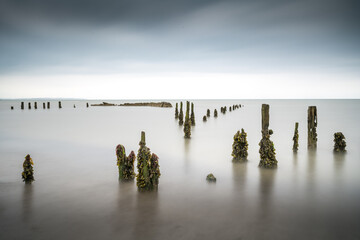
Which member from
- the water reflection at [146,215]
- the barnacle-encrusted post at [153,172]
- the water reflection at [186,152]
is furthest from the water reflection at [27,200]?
the water reflection at [186,152]

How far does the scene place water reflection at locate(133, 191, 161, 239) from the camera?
14.4 ft

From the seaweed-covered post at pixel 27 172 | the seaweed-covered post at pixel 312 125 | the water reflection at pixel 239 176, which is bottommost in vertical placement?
the water reflection at pixel 239 176

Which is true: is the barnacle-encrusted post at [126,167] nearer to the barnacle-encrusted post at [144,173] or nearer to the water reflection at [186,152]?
the barnacle-encrusted post at [144,173]

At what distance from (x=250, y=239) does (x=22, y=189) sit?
5.62 meters

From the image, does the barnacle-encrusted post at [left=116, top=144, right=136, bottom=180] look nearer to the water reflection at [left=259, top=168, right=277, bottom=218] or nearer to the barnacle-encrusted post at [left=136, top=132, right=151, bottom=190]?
the barnacle-encrusted post at [left=136, top=132, right=151, bottom=190]

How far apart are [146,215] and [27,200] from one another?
2.88m

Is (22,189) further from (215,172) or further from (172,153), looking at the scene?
(172,153)

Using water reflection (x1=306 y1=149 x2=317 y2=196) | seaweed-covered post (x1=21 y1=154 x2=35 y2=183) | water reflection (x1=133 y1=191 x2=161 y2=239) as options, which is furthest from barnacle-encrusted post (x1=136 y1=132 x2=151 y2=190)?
water reflection (x1=306 y1=149 x2=317 y2=196)

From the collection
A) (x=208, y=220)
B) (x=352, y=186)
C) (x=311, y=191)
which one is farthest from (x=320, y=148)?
(x=208, y=220)

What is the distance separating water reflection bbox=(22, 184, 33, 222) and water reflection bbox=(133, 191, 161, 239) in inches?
83.9

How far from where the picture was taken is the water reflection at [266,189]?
209 inches

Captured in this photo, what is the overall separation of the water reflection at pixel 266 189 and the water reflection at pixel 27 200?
15.4ft

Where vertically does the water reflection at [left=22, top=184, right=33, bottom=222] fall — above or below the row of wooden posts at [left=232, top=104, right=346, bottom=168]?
below

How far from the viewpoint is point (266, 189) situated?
21.8ft
